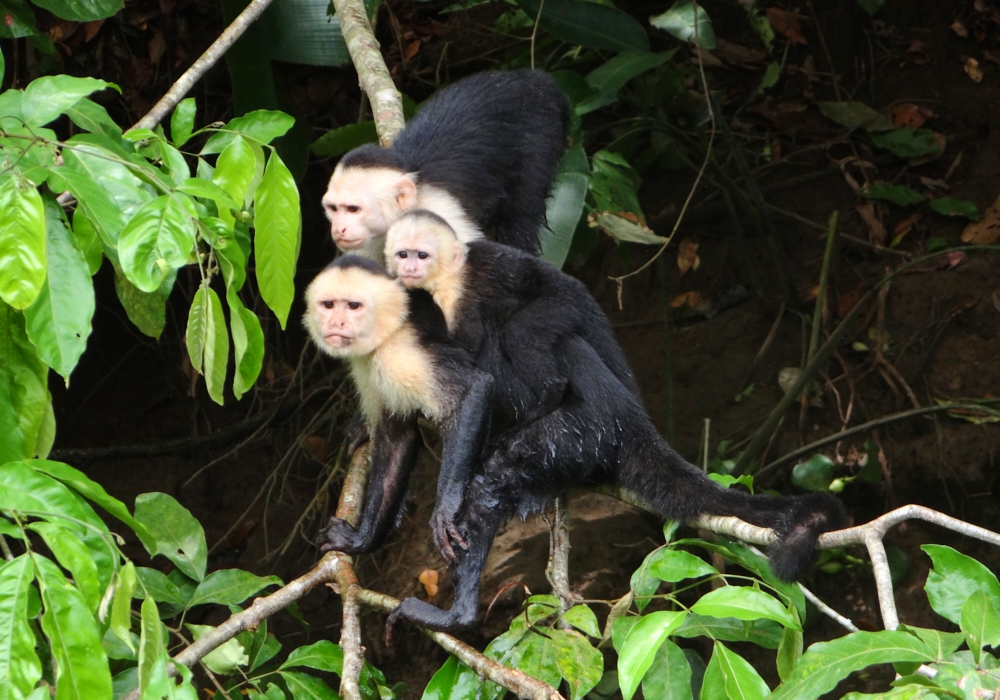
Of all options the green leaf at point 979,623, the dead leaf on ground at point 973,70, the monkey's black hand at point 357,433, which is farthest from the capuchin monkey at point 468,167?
the dead leaf on ground at point 973,70

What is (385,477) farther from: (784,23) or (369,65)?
(784,23)

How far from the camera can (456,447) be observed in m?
2.09

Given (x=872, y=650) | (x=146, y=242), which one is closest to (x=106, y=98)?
(x=146, y=242)

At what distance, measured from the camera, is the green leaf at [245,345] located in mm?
1475

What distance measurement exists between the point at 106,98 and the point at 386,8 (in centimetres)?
121

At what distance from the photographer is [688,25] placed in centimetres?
327

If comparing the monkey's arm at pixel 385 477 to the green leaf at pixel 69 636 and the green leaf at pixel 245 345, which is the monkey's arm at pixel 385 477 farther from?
the green leaf at pixel 69 636

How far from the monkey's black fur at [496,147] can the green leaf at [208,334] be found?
1370 mm

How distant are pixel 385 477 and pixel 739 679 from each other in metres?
1.19

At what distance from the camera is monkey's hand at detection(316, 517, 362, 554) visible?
2.31 meters

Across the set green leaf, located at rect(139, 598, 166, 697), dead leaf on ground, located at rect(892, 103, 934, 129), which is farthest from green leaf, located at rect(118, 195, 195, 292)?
dead leaf on ground, located at rect(892, 103, 934, 129)

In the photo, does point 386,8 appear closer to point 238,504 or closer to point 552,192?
point 552,192

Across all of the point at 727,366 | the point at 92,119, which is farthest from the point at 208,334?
the point at 727,366

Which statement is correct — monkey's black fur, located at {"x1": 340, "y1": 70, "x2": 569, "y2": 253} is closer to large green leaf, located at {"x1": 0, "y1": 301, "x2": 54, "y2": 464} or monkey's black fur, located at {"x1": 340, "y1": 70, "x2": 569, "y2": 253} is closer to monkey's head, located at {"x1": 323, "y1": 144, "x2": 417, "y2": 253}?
monkey's head, located at {"x1": 323, "y1": 144, "x2": 417, "y2": 253}
